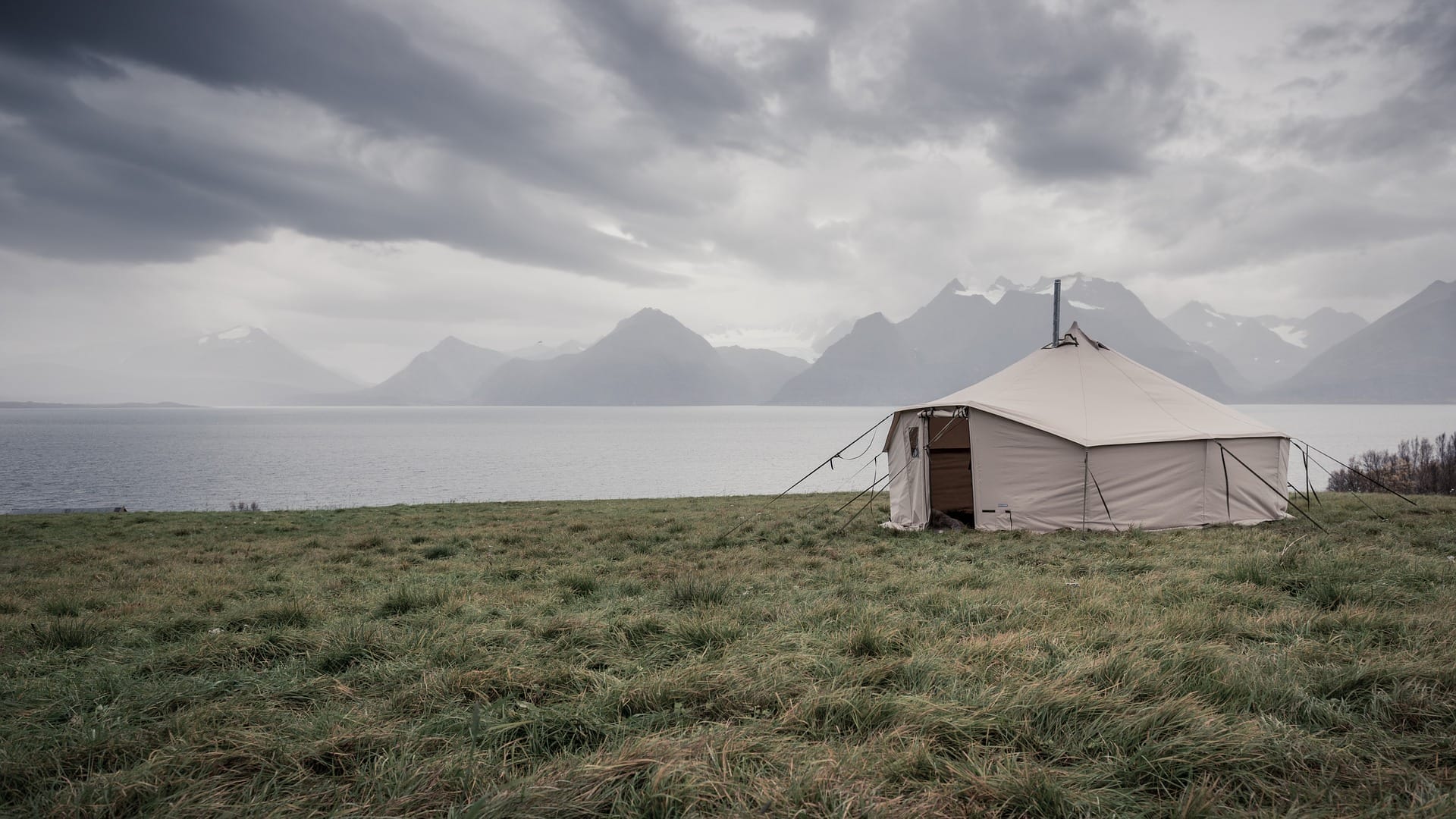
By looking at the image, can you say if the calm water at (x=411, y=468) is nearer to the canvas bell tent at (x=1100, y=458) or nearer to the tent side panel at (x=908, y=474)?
the tent side panel at (x=908, y=474)

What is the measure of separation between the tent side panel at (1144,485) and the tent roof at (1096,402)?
274mm

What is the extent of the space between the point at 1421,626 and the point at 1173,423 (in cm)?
818

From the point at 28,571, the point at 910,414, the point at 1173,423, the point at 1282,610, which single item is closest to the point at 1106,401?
the point at 1173,423

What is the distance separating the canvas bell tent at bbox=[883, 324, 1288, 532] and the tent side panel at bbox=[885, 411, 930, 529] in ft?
0.09

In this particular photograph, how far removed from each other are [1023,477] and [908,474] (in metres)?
2.11

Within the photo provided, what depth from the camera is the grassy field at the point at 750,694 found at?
2568 millimetres

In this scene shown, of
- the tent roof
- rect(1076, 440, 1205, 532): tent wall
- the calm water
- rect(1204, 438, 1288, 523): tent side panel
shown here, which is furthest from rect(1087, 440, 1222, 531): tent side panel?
the calm water

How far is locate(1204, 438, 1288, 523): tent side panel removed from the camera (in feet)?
38.5

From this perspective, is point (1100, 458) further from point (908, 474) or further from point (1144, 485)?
point (908, 474)

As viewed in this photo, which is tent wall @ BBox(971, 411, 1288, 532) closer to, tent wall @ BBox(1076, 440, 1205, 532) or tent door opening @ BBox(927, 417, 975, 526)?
tent wall @ BBox(1076, 440, 1205, 532)

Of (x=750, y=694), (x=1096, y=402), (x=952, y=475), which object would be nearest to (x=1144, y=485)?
(x=1096, y=402)

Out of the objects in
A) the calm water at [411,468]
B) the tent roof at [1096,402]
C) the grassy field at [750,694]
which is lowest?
the calm water at [411,468]

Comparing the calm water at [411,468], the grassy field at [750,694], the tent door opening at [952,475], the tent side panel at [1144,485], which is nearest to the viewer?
the grassy field at [750,694]

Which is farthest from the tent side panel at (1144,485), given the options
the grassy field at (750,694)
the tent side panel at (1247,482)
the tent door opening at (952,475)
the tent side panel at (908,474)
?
the grassy field at (750,694)
